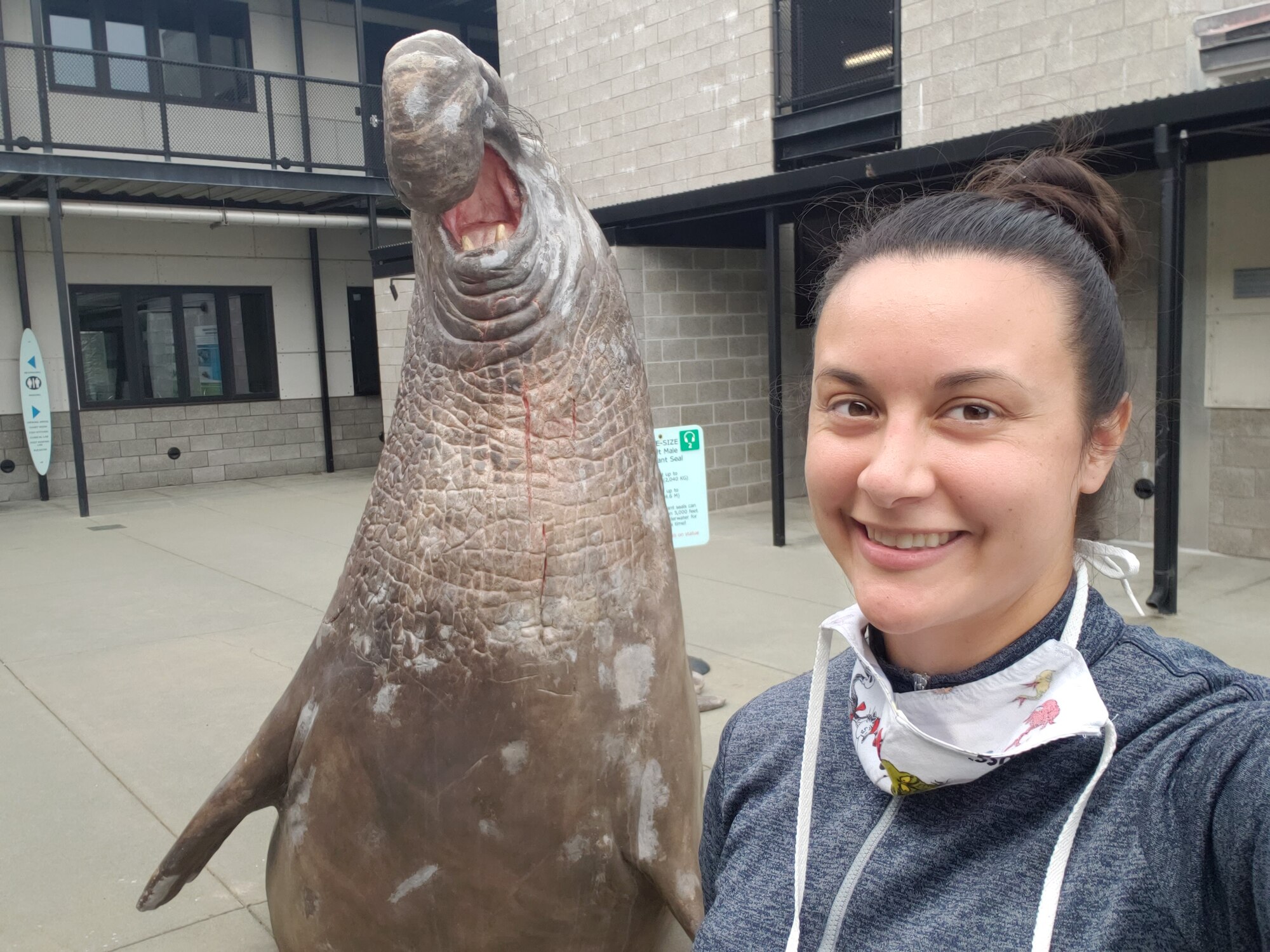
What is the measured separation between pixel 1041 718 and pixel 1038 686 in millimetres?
43

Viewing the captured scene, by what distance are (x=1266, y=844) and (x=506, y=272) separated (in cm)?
168

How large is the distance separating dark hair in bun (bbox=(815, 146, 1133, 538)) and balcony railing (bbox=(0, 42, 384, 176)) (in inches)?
462

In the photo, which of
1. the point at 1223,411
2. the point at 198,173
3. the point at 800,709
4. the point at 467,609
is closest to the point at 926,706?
the point at 800,709

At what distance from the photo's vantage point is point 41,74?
1134 centimetres

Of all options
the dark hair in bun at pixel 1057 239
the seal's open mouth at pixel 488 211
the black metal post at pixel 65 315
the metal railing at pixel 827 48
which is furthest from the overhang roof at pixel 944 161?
the black metal post at pixel 65 315

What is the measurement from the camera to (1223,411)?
24.9 feet

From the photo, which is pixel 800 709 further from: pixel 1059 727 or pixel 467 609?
pixel 467 609

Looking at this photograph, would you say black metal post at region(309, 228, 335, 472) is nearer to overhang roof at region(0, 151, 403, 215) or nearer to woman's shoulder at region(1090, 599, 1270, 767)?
overhang roof at region(0, 151, 403, 215)

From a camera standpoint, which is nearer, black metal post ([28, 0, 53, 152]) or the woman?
the woman

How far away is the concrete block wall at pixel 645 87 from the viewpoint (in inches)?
374

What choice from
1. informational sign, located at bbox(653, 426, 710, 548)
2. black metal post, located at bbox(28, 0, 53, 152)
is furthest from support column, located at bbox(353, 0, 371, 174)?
informational sign, located at bbox(653, 426, 710, 548)

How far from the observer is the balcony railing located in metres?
11.9

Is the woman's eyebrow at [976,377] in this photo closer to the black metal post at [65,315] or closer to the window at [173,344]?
the black metal post at [65,315]

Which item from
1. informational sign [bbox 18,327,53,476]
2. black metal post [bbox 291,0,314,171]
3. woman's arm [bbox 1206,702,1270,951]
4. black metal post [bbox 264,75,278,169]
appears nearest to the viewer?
woman's arm [bbox 1206,702,1270,951]
